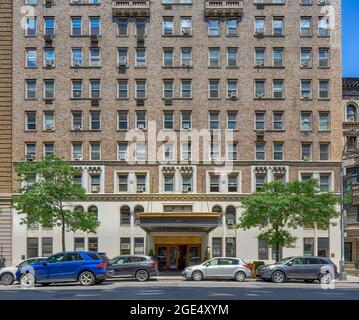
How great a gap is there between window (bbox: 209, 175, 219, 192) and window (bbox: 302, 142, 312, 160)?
812cm

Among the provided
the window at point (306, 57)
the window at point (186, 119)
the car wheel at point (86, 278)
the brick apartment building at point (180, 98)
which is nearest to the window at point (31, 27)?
the brick apartment building at point (180, 98)

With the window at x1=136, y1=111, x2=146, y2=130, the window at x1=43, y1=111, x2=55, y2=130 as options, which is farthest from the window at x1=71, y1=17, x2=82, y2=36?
the window at x1=136, y1=111, x2=146, y2=130

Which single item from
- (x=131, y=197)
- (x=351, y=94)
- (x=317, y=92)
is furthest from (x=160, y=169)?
(x=351, y=94)

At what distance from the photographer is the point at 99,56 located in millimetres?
56062

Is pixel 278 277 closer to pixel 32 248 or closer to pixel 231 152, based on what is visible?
pixel 231 152

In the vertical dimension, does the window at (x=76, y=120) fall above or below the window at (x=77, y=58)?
below

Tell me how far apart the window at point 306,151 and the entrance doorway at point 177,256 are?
12.5 m

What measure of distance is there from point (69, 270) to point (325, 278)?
15.1m

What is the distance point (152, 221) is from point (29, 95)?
55.7 ft

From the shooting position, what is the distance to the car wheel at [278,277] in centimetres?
3550

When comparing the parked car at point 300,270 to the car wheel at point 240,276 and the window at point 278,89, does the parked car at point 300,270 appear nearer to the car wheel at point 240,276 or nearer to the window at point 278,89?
A: the car wheel at point 240,276

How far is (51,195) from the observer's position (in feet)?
146

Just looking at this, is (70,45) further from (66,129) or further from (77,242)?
(77,242)

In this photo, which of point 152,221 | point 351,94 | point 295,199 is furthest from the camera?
point 351,94
